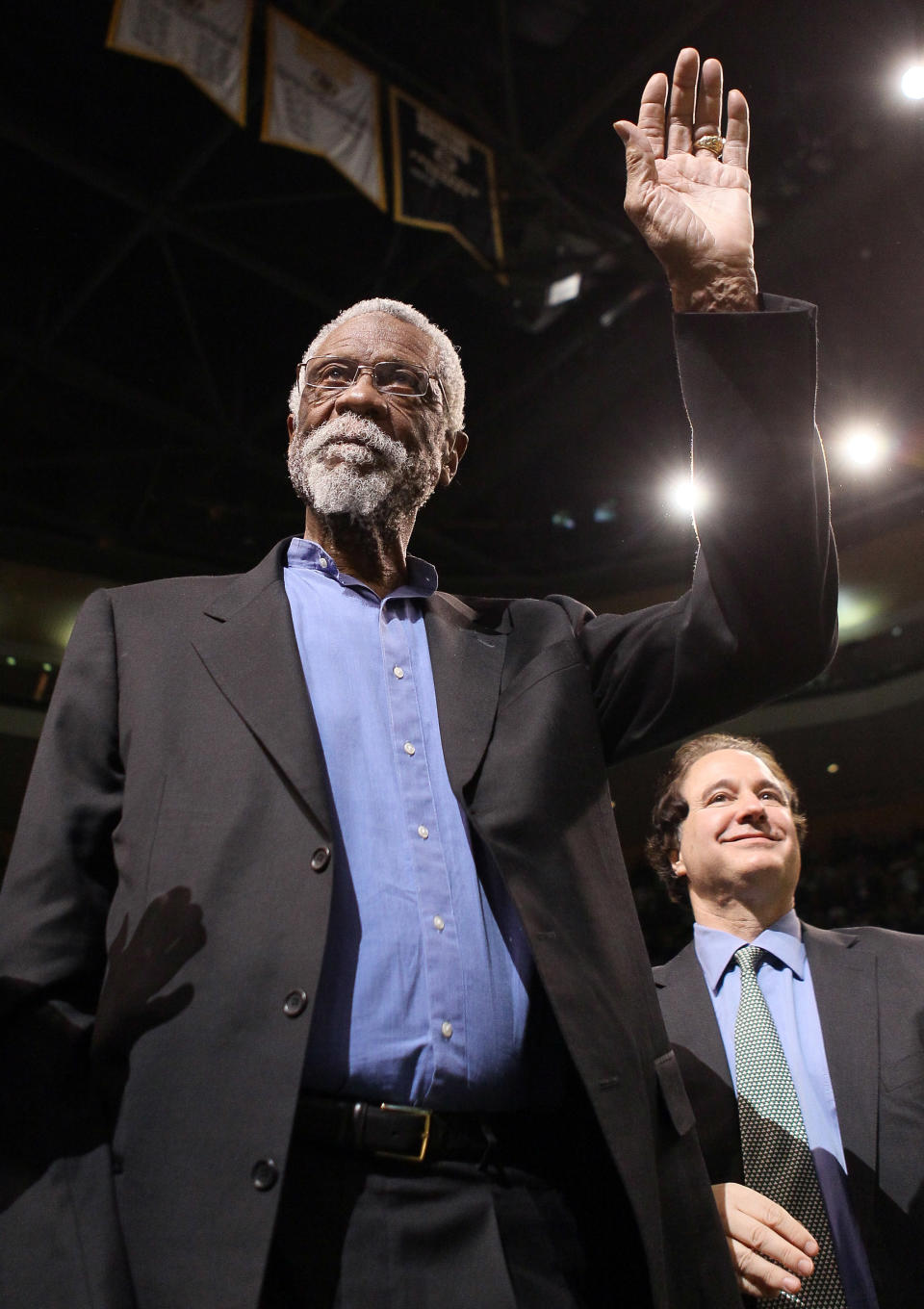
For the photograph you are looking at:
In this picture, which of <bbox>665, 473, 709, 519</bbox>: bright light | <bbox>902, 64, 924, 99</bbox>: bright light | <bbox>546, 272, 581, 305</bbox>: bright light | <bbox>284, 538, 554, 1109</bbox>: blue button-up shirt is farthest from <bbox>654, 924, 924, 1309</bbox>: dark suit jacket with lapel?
<bbox>546, 272, 581, 305</bbox>: bright light

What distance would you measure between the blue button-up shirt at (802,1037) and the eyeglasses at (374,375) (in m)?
1.31

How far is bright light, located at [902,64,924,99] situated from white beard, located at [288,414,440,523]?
4783 millimetres

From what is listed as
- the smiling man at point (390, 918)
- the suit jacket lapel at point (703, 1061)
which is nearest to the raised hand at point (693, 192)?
the smiling man at point (390, 918)

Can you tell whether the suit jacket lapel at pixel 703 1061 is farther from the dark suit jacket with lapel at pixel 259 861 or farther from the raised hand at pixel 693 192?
the raised hand at pixel 693 192

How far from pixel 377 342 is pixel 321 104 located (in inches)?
156

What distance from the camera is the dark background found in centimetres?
561

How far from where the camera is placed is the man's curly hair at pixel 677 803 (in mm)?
2465

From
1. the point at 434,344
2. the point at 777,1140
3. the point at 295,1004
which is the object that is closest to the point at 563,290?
the point at 434,344

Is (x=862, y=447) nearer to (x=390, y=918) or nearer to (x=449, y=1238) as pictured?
(x=390, y=918)

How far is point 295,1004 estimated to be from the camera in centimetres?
92

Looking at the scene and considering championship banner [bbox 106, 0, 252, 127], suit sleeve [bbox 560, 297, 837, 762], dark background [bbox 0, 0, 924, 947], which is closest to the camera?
suit sleeve [bbox 560, 297, 837, 762]

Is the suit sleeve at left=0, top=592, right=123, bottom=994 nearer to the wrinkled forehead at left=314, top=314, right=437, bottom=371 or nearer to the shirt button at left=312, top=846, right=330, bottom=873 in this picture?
the shirt button at left=312, top=846, right=330, bottom=873

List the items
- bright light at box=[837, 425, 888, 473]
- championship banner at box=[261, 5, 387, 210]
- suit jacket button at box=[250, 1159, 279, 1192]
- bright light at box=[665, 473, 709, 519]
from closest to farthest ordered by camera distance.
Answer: suit jacket button at box=[250, 1159, 279, 1192], championship banner at box=[261, 5, 387, 210], bright light at box=[837, 425, 888, 473], bright light at box=[665, 473, 709, 519]

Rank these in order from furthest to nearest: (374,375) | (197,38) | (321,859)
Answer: (197,38), (374,375), (321,859)
